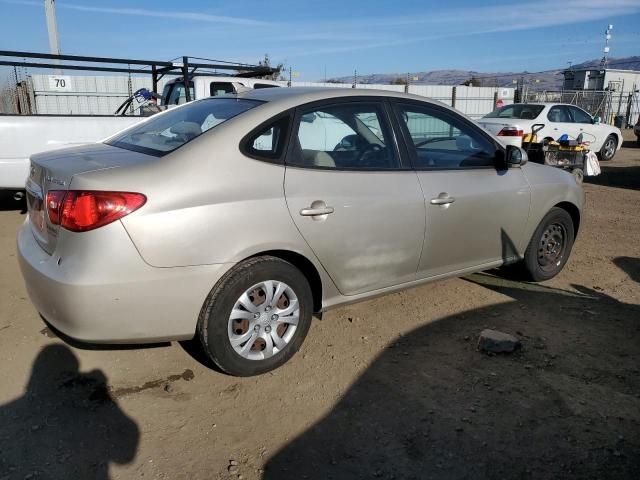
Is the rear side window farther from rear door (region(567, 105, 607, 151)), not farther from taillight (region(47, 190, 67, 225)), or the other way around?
rear door (region(567, 105, 607, 151))

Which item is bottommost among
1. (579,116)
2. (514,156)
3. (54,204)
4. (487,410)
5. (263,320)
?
(487,410)

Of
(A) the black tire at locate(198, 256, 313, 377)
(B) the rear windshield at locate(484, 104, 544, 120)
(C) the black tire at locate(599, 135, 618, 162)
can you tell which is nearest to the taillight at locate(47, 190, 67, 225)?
(A) the black tire at locate(198, 256, 313, 377)

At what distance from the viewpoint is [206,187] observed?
289 centimetres

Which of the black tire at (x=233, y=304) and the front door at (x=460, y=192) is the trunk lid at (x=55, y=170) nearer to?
the black tire at (x=233, y=304)

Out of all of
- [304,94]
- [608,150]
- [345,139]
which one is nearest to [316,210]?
[345,139]

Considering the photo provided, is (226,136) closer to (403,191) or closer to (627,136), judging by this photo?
(403,191)

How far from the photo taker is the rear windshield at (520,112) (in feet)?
43.4

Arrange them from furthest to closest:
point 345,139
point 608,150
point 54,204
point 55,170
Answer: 1. point 608,150
2. point 345,139
3. point 55,170
4. point 54,204

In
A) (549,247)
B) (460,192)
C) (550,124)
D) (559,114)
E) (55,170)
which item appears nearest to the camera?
(55,170)

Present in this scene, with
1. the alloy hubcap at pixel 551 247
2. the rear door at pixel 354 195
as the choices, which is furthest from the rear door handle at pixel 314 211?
the alloy hubcap at pixel 551 247

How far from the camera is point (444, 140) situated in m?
4.21

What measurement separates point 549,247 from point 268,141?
3.01 meters

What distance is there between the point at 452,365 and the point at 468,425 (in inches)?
25.4

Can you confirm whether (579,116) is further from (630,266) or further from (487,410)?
(487,410)
